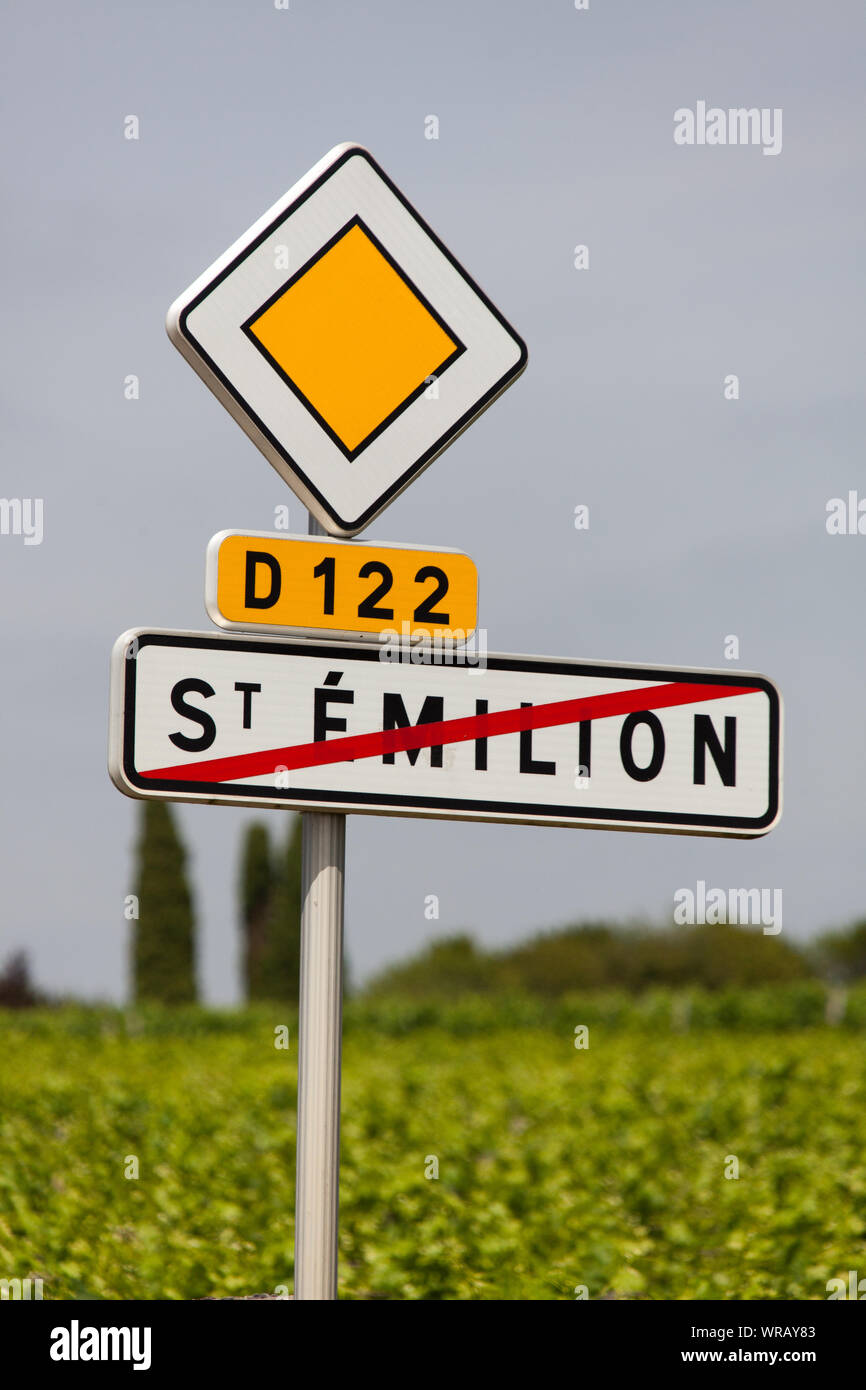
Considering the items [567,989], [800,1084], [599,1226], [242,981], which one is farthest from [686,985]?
[599,1226]

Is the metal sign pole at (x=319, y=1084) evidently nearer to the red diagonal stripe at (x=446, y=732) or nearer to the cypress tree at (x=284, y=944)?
the red diagonal stripe at (x=446, y=732)

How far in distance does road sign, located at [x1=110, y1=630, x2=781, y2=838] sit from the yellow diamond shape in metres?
0.42

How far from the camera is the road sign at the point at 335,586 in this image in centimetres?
233

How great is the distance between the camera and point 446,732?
2467 millimetres

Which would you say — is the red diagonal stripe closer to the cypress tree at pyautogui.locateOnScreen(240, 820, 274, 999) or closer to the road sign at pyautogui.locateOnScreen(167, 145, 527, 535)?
the road sign at pyautogui.locateOnScreen(167, 145, 527, 535)

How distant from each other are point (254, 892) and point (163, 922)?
44.8 ft

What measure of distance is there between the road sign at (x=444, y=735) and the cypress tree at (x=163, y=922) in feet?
151

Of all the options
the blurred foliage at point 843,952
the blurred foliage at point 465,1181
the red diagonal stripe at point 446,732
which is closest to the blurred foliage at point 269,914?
the blurred foliage at point 843,952

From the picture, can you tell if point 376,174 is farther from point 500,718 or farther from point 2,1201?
point 2,1201

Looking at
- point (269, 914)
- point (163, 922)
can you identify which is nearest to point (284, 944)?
point (163, 922)

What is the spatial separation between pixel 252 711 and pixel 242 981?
58.0m

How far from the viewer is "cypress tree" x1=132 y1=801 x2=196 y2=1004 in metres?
47.5

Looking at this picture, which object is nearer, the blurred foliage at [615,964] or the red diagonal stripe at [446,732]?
the red diagonal stripe at [446,732]

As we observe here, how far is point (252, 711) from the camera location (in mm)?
2354
